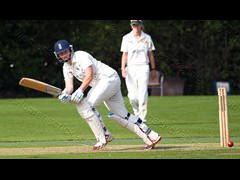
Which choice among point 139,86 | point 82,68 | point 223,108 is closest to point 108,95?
point 82,68

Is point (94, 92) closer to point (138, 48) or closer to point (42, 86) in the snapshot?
point (42, 86)

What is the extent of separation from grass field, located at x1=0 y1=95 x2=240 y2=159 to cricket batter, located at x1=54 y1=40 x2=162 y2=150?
0.30 meters

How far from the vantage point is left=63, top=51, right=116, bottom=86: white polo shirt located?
442 inches

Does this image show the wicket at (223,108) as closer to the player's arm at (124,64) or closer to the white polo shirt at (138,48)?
the white polo shirt at (138,48)

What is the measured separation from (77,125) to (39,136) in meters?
2.20

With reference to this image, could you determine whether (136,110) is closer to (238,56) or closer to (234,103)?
(234,103)

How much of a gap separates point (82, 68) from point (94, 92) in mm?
397

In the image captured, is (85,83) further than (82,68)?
No

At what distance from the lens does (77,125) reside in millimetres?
16812

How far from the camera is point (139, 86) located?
14.4 m

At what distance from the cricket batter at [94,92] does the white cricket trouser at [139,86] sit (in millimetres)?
2648

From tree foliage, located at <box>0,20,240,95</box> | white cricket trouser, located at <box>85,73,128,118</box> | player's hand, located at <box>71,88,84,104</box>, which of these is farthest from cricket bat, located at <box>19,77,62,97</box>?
A: tree foliage, located at <box>0,20,240,95</box>

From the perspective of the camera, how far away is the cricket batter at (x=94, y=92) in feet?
36.5

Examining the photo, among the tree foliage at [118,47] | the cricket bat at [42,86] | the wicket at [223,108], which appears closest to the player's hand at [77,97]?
the cricket bat at [42,86]
